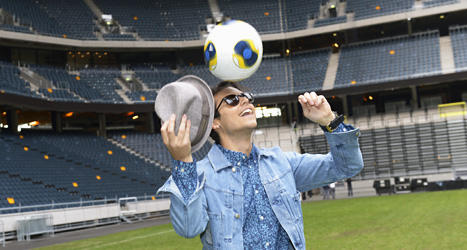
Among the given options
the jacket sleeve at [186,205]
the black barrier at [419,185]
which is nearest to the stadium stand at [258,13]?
the black barrier at [419,185]

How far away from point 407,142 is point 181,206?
137 ft

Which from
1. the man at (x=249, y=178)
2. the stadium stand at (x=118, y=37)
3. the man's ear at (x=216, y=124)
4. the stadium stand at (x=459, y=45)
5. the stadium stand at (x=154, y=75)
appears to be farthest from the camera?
the stadium stand at (x=154, y=75)

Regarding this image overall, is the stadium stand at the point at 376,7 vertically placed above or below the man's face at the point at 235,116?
above

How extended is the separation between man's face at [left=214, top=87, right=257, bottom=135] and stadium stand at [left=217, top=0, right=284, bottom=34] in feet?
154

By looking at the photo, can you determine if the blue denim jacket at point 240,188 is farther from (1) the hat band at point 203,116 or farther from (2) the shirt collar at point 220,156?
(1) the hat band at point 203,116

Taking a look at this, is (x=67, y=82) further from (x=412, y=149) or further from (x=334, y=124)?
(x=334, y=124)

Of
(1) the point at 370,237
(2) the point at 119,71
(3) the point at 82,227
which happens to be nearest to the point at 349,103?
(2) the point at 119,71

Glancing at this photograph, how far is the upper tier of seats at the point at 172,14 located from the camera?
4488cm

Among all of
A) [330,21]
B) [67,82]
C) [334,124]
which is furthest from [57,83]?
[334,124]

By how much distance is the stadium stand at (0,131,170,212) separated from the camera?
1204 inches

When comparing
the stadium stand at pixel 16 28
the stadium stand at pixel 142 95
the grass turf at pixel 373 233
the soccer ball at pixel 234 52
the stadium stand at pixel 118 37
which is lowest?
the grass turf at pixel 373 233

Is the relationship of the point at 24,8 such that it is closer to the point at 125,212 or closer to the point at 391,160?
the point at 125,212

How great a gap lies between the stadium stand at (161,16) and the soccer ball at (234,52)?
45.5 meters

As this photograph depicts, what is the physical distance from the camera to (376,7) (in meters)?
48.5
